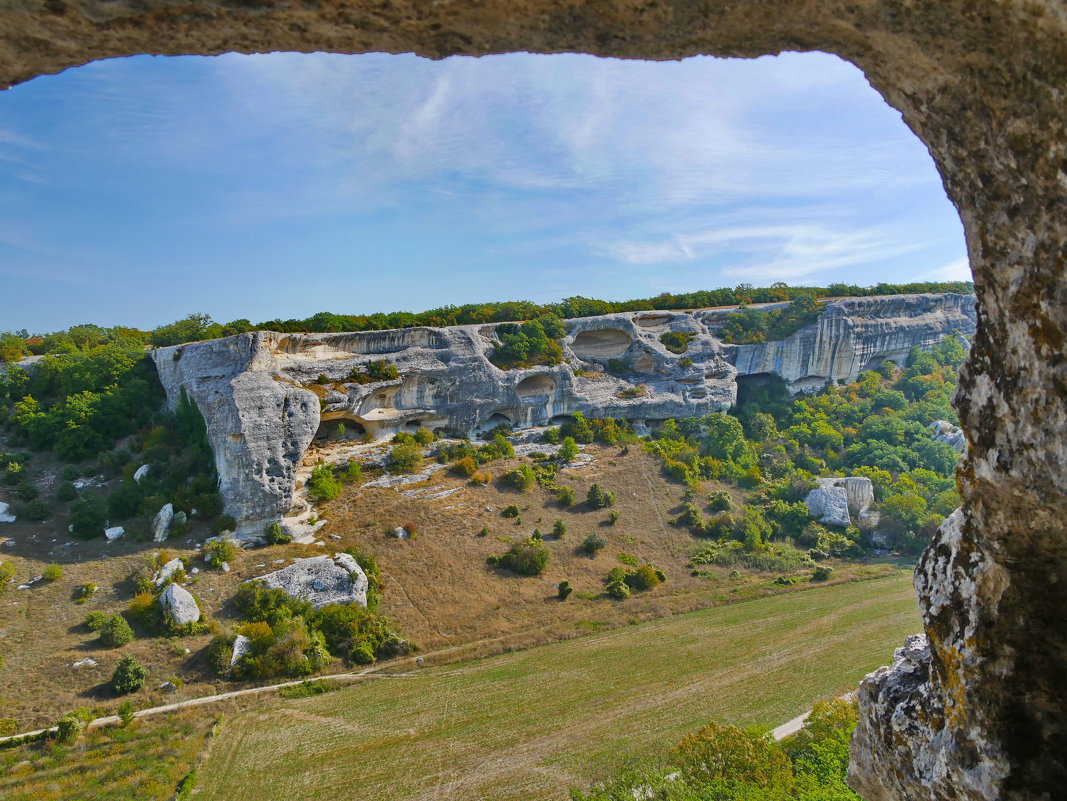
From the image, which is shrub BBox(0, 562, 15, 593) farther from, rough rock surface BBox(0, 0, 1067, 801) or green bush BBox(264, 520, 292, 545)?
rough rock surface BBox(0, 0, 1067, 801)

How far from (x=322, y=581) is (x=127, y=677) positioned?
6.18 m

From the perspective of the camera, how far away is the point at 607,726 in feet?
47.5

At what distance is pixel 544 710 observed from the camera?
15.5 metres

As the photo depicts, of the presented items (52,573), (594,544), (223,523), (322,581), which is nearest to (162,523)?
(223,523)

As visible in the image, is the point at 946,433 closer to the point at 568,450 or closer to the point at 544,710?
the point at 568,450

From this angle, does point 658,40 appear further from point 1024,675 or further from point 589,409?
point 589,409

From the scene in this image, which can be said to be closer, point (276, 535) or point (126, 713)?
point (126, 713)

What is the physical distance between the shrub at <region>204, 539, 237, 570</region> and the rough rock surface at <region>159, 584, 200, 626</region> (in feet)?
6.89

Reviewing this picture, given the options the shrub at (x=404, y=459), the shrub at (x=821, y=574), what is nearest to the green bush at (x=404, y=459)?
the shrub at (x=404, y=459)

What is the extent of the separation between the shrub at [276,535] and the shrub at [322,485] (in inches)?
96.5

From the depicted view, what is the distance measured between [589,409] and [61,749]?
2766 cm

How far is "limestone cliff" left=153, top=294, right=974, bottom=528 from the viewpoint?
24.7 m

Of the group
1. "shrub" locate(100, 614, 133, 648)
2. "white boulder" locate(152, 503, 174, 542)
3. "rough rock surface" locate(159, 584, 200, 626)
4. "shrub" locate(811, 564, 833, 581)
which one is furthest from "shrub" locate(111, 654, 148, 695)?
"shrub" locate(811, 564, 833, 581)

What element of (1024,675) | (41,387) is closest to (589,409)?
(41,387)
